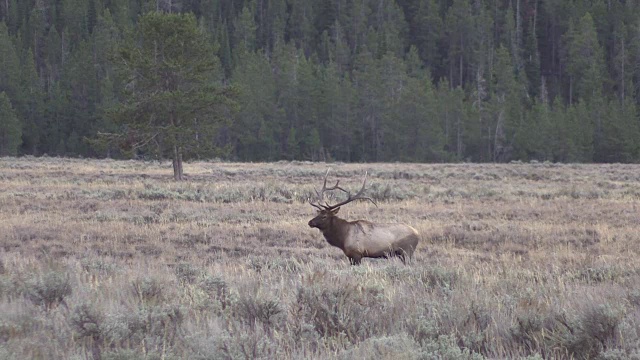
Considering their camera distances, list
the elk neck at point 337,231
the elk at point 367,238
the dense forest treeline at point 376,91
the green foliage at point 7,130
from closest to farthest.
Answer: the elk at point 367,238 < the elk neck at point 337,231 < the green foliage at point 7,130 < the dense forest treeline at point 376,91

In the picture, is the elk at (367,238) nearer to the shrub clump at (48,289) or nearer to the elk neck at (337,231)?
the elk neck at (337,231)

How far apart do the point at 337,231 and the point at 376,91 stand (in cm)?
5534

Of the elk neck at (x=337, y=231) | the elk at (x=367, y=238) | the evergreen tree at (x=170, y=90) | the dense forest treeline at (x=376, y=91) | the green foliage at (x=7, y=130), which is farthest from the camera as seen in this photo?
the dense forest treeline at (x=376, y=91)

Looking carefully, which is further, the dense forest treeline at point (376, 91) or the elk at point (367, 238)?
the dense forest treeline at point (376, 91)

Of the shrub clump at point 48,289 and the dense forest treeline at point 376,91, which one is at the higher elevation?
the dense forest treeline at point 376,91

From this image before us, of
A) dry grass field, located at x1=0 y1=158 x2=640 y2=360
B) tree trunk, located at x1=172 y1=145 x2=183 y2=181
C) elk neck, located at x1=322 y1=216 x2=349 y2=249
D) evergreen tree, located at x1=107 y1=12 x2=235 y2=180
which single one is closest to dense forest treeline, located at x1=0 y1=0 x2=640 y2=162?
evergreen tree, located at x1=107 y1=12 x2=235 y2=180

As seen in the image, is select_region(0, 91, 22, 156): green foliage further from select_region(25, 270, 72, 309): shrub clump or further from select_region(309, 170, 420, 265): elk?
select_region(25, 270, 72, 309): shrub clump

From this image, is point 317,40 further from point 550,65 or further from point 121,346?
point 121,346

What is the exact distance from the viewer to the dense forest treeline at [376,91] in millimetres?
61062

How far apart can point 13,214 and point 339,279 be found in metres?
10.8

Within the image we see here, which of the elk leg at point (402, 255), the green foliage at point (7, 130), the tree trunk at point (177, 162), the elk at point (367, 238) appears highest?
the green foliage at point (7, 130)

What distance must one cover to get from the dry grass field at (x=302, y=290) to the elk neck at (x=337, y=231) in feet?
1.08

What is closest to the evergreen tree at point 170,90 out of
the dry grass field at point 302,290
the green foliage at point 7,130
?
the dry grass field at point 302,290

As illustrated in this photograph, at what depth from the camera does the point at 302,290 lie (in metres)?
6.25
